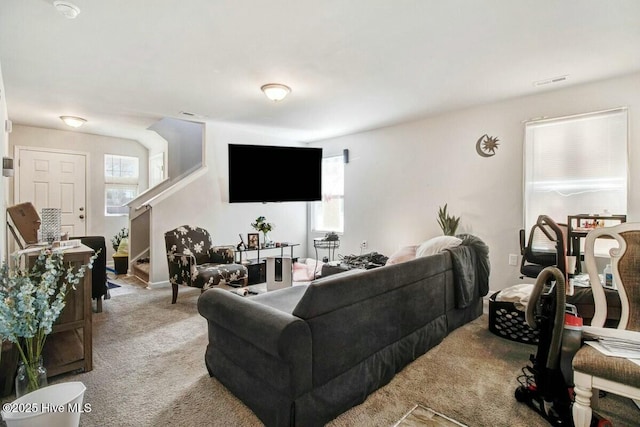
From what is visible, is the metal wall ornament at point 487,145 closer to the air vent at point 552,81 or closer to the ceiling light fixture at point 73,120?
the air vent at point 552,81

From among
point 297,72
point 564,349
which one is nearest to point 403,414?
point 564,349

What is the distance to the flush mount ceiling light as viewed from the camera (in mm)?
1879

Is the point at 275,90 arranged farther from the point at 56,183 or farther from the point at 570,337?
the point at 56,183

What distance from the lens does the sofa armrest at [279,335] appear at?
1.50 metres

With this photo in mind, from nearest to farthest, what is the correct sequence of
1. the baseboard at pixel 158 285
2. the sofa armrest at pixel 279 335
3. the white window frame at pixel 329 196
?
the sofa armrest at pixel 279 335 → the baseboard at pixel 158 285 → the white window frame at pixel 329 196

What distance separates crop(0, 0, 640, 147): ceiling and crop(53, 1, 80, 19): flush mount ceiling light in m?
0.04

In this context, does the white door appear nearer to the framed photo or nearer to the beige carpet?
the framed photo

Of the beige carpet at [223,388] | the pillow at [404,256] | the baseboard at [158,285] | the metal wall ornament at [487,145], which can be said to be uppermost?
the metal wall ornament at [487,145]

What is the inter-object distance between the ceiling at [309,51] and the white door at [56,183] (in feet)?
5.41

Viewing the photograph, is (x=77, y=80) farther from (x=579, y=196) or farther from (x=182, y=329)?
(x=579, y=196)

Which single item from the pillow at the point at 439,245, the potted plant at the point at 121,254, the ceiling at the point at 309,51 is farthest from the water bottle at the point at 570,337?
the potted plant at the point at 121,254

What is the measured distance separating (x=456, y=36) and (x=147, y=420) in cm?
315

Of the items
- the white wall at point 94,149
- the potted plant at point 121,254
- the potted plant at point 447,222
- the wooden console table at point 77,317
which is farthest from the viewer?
the white wall at point 94,149

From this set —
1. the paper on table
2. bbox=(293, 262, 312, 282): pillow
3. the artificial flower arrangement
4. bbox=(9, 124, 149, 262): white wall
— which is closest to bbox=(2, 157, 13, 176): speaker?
the artificial flower arrangement
